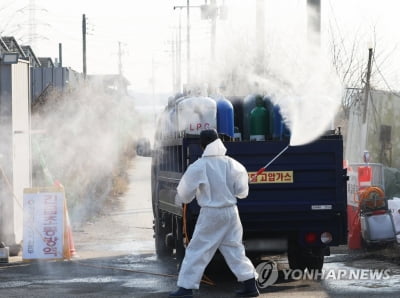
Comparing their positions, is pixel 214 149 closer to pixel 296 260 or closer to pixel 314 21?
pixel 296 260

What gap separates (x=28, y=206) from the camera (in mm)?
15172

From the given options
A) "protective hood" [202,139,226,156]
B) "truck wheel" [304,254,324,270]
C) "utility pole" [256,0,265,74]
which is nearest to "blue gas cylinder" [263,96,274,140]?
"truck wheel" [304,254,324,270]

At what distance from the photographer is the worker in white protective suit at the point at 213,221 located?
425 inches

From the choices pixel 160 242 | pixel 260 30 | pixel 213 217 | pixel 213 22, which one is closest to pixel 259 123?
pixel 213 217

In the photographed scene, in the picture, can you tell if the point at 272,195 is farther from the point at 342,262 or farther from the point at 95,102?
the point at 95,102

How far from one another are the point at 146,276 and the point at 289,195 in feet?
7.45

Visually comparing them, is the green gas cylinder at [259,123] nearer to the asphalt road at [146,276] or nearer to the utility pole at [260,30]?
the asphalt road at [146,276]

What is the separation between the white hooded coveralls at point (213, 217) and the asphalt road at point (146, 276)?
0.65 m

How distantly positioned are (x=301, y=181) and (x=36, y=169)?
9.10 metres

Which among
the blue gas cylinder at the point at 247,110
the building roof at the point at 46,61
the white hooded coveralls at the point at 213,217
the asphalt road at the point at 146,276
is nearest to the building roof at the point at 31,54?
the building roof at the point at 46,61

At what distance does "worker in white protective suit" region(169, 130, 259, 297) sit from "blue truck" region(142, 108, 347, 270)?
1.03 m

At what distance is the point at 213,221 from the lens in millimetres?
10805

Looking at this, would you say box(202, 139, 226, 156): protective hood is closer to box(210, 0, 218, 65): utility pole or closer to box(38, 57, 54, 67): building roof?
box(210, 0, 218, 65): utility pole

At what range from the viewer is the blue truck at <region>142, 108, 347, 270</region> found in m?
12.1
